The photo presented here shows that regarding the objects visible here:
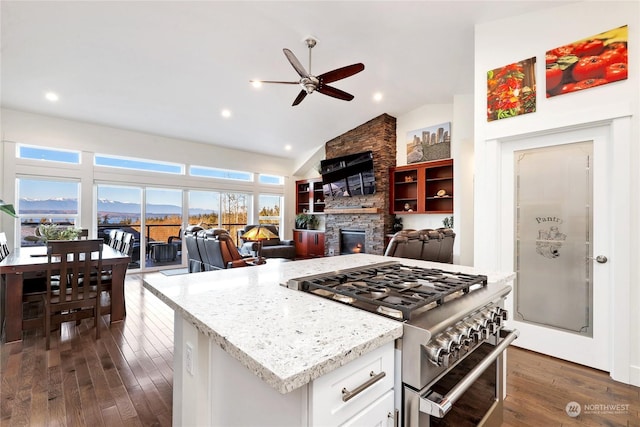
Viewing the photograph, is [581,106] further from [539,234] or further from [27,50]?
[27,50]

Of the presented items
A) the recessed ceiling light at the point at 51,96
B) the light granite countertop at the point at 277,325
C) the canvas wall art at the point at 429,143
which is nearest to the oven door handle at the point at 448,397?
the light granite countertop at the point at 277,325

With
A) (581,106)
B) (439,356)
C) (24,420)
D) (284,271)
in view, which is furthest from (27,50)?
(581,106)

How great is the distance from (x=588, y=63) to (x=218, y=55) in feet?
13.8

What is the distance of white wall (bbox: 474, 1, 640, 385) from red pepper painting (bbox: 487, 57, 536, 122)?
0.05 meters

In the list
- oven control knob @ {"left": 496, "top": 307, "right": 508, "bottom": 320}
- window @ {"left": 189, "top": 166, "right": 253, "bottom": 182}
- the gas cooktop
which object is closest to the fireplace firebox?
window @ {"left": 189, "top": 166, "right": 253, "bottom": 182}

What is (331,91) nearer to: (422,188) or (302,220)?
(422,188)

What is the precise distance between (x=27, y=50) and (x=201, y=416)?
510cm

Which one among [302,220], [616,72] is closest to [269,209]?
[302,220]

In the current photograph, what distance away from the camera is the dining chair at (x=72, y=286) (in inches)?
106

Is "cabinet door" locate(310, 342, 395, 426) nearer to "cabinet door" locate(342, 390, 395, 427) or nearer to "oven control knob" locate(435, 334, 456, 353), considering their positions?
"cabinet door" locate(342, 390, 395, 427)

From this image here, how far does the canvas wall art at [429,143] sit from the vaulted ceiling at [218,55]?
58 centimetres

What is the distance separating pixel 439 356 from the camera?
0.92 metres

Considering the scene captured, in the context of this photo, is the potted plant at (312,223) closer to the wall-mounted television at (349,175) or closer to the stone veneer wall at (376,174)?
the wall-mounted television at (349,175)

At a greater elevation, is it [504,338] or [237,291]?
[237,291]
